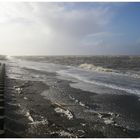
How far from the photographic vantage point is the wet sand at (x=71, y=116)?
7492mm

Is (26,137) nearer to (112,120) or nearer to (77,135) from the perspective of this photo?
(77,135)

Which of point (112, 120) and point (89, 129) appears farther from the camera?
point (112, 120)

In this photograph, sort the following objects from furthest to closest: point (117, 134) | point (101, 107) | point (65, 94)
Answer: point (65, 94)
point (101, 107)
point (117, 134)

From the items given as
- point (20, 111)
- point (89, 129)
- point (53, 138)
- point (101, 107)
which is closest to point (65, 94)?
point (101, 107)

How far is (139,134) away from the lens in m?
7.75

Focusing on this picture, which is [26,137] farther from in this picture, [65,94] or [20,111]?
[65,94]

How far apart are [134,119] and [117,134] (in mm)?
2146

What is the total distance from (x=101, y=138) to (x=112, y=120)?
2.05 metres

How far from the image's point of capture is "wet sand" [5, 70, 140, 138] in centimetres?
749

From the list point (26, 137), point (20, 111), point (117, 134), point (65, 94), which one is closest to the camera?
point (26, 137)

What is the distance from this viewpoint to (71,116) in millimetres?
9180

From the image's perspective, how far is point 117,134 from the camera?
7578mm

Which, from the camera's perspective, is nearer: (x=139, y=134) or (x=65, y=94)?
(x=139, y=134)

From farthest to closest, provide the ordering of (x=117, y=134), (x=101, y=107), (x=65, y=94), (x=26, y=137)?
(x=65, y=94) → (x=101, y=107) → (x=117, y=134) → (x=26, y=137)
